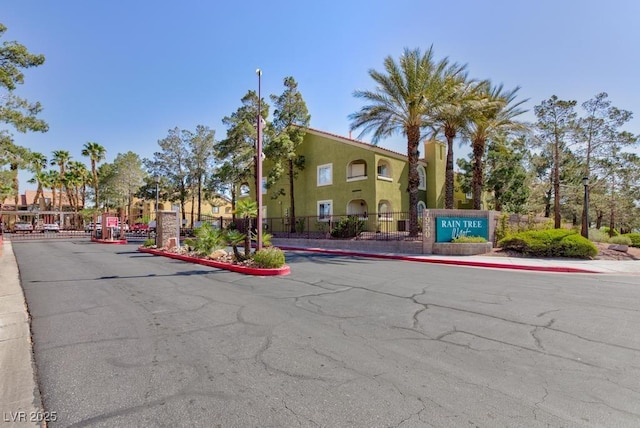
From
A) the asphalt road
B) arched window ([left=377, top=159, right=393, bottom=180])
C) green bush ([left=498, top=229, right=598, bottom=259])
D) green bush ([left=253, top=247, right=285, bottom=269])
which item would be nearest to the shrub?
green bush ([left=498, top=229, right=598, bottom=259])

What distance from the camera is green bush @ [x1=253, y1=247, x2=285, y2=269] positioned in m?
11.7

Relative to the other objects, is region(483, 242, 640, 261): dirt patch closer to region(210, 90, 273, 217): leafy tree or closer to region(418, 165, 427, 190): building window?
region(418, 165, 427, 190): building window

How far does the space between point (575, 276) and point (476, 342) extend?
9095 mm

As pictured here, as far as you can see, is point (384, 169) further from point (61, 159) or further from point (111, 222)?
point (61, 159)

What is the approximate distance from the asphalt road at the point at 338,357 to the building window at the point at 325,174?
20367 mm

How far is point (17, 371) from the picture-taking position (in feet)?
13.7

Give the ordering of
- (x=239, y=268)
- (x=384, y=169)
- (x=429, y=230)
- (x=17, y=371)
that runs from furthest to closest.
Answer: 1. (x=384, y=169)
2. (x=429, y=230)
3. (x=239, y=268)
4. (x=17, y=371)

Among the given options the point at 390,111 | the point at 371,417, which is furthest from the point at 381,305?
the point at 390,111

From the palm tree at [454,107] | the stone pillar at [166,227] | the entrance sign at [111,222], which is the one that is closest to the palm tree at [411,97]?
the palm tree at [454,107]

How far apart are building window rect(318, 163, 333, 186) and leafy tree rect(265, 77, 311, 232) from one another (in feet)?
7.63

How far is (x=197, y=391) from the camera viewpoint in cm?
363

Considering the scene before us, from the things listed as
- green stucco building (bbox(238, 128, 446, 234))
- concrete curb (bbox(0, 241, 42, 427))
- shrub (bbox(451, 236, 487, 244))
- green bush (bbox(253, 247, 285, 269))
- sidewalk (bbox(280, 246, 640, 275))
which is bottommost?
sidewalk (bbox(280, 246, 640, 275))

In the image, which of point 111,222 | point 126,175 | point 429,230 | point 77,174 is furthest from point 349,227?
point 77,174

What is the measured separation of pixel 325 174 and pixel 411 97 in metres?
10.8
